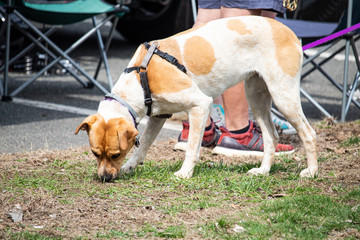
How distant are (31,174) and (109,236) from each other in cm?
119

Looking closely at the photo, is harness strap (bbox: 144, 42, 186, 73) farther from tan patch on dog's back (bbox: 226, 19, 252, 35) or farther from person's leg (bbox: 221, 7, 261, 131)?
person's leg (bbox: 221, 7, 261, 131)

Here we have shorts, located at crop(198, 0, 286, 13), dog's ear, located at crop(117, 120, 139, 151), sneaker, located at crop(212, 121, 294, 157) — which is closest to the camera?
dog's ear, located at crop(117, 120, 139, 151)

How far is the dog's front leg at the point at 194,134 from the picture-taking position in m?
3.28

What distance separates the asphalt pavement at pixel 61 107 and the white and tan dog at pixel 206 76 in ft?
4.22

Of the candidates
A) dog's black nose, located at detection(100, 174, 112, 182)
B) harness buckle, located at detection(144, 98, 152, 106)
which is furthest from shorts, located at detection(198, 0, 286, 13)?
dog's black nose, located at detection(100, 174, 112, 182)

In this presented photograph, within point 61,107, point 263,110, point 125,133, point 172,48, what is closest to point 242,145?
point 263,110

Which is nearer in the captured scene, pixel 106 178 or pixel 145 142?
pixel 106 178

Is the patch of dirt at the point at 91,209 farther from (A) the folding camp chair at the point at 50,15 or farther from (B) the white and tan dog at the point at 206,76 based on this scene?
(A) the folding camp chair at the point at 50,15

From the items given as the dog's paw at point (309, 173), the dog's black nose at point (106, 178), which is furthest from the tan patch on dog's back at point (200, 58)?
the dog's paw at point (309, 173)

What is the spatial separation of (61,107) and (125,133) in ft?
9.73

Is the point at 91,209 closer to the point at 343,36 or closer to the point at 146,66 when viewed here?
the point at 146,66

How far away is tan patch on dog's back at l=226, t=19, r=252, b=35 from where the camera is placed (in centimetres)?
337

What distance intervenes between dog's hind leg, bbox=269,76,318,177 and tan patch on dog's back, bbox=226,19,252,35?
1.36ft

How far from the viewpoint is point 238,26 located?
11.1ft
